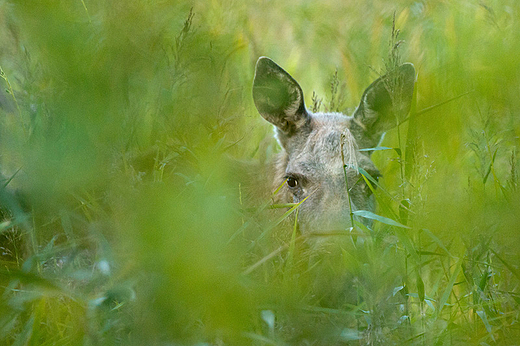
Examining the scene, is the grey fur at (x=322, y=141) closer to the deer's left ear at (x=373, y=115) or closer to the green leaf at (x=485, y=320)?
the deer's left ear at (x=373, y=115)

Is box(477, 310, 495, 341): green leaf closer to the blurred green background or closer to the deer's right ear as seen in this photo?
the blurred green background

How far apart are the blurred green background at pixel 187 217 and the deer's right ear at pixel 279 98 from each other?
630 millimetres

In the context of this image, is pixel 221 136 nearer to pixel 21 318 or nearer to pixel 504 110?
pixel 21 318

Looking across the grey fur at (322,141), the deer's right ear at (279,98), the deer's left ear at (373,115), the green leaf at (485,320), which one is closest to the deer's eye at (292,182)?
the grey fur at (322,141)

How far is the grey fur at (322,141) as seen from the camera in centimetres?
332

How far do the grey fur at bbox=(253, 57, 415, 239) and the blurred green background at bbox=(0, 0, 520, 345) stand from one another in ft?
1.01

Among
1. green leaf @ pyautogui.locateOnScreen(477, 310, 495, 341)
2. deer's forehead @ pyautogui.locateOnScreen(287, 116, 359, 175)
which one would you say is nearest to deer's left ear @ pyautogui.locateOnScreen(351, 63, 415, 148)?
deer's forehead @ pyautogui.locateOnScreen(287, 116, 359, 175)

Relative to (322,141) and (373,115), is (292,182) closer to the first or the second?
(322,141)

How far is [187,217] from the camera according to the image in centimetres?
130

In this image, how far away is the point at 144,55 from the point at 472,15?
3.26 metres

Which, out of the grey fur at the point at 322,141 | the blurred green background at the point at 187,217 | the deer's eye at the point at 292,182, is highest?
the blurred green background at the point at 187,217

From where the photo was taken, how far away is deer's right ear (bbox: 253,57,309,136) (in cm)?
383

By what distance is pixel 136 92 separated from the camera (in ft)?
7.50

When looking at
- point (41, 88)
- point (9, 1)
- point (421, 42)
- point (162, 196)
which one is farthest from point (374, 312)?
point (421, 42)
